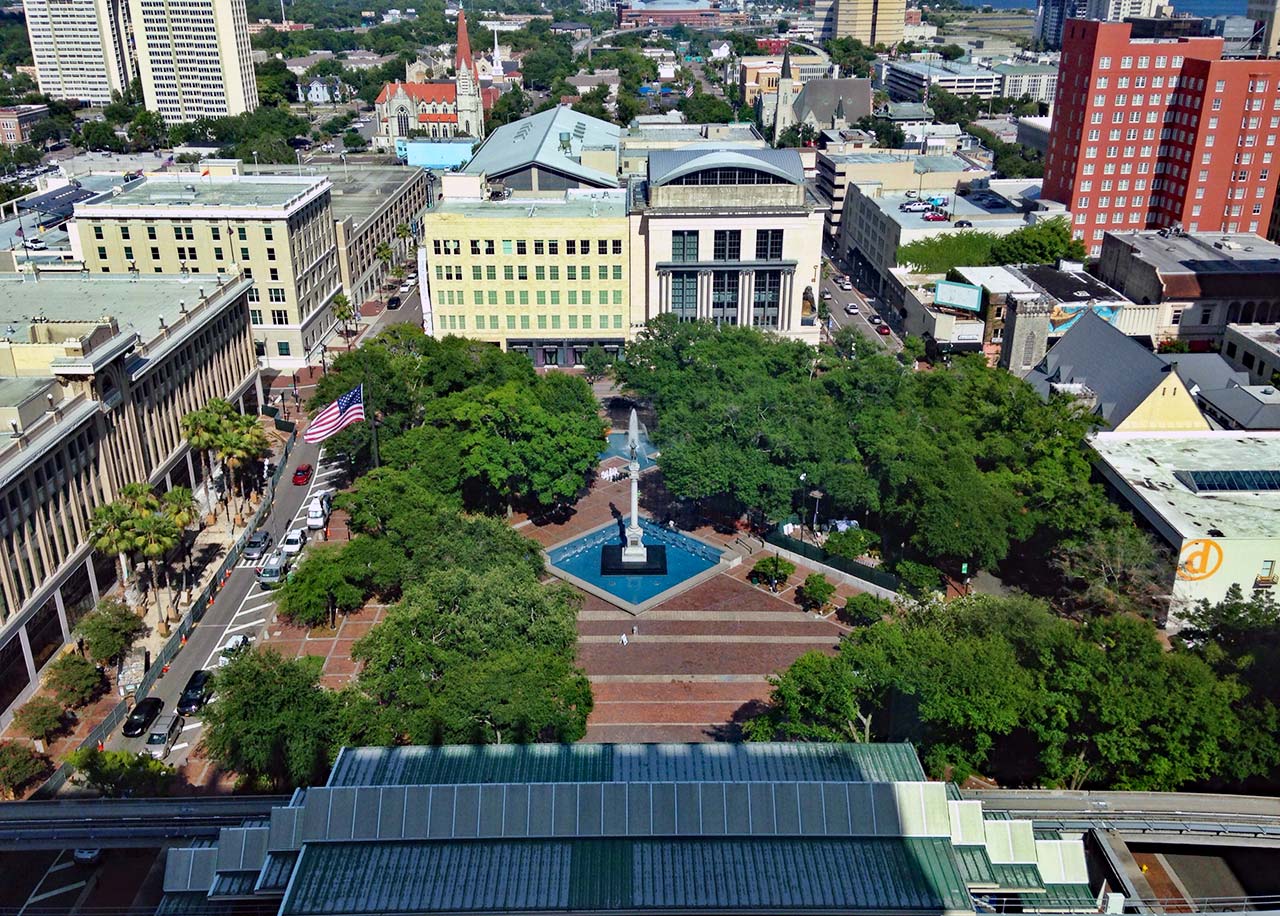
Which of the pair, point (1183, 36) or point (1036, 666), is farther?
point (1183, 36)

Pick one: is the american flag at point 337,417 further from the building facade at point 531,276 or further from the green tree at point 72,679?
the building facade at point 531,276

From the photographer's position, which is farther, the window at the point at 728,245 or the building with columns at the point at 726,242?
the window at the point at 728,245

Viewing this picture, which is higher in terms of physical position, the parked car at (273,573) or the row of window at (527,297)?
the row of window at (527,297)

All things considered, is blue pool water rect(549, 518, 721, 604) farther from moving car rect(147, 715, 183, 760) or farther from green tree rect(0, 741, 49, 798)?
green tree rect(0, 741, 49, 798)

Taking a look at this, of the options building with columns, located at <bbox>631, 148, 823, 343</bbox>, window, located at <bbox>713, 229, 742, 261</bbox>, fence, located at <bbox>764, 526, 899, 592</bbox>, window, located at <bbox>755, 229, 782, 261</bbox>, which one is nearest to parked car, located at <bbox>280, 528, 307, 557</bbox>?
fence, located at <bbox>764, 526, 899, 592</bbox>

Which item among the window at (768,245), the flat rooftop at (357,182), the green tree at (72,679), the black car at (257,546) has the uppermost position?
the window at (768,245)

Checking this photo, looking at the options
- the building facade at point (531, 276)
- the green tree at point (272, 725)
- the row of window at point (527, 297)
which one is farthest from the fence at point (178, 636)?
the building facade at point (531, 276)

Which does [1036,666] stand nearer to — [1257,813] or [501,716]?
[1257,813]

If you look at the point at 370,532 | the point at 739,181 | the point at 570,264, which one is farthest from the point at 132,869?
the point at 739,181
